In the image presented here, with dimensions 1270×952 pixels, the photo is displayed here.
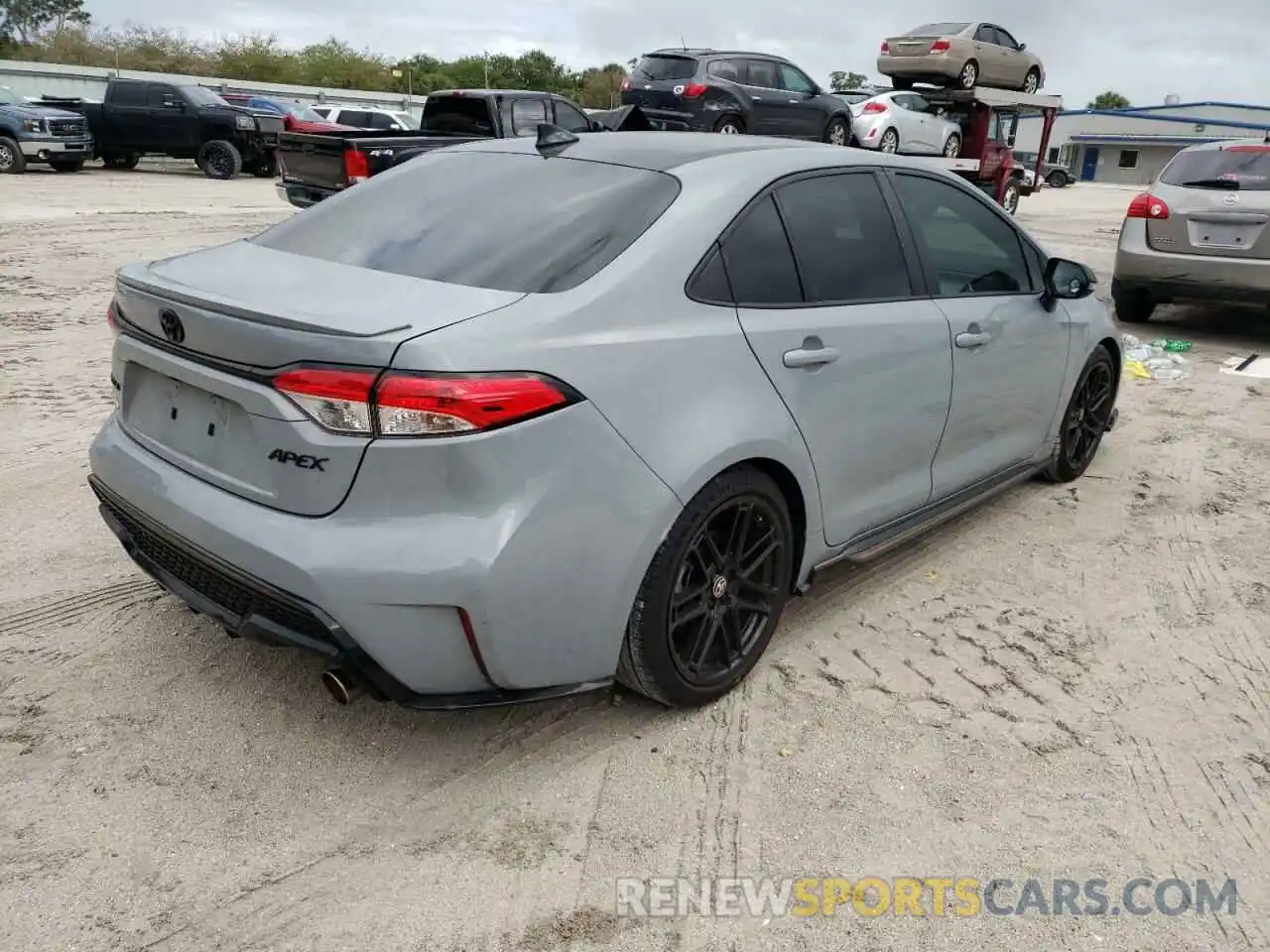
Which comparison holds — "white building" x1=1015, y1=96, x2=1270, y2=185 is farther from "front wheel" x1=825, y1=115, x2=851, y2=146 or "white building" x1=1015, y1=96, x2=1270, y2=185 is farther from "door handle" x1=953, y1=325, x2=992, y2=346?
"door handle" x1=953, y1=325, x2=992, y2=346

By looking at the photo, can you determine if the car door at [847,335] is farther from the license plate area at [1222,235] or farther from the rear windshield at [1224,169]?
the rear windshield at [1224,169]

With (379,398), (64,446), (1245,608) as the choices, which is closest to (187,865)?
(379,398)

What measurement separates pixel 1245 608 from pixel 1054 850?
1.92m

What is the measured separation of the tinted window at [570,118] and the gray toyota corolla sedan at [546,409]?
33.3ft

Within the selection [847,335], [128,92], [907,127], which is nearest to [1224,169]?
[847,335]

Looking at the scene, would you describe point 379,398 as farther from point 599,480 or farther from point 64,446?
point 64,446

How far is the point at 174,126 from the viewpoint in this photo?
20969 millimetres

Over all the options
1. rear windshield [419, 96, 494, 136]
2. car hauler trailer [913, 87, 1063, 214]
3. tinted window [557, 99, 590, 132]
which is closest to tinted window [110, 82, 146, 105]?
rear windshield [419, 96, 494, 136]

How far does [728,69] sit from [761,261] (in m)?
13.7

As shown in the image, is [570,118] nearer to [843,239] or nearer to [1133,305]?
[1133,305]

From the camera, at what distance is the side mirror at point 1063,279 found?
442 cm

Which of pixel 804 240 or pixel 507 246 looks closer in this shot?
pixel 507 246

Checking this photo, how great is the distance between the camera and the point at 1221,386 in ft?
24.3

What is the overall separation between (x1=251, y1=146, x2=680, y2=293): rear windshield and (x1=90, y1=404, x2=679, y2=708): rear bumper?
1.74ft
